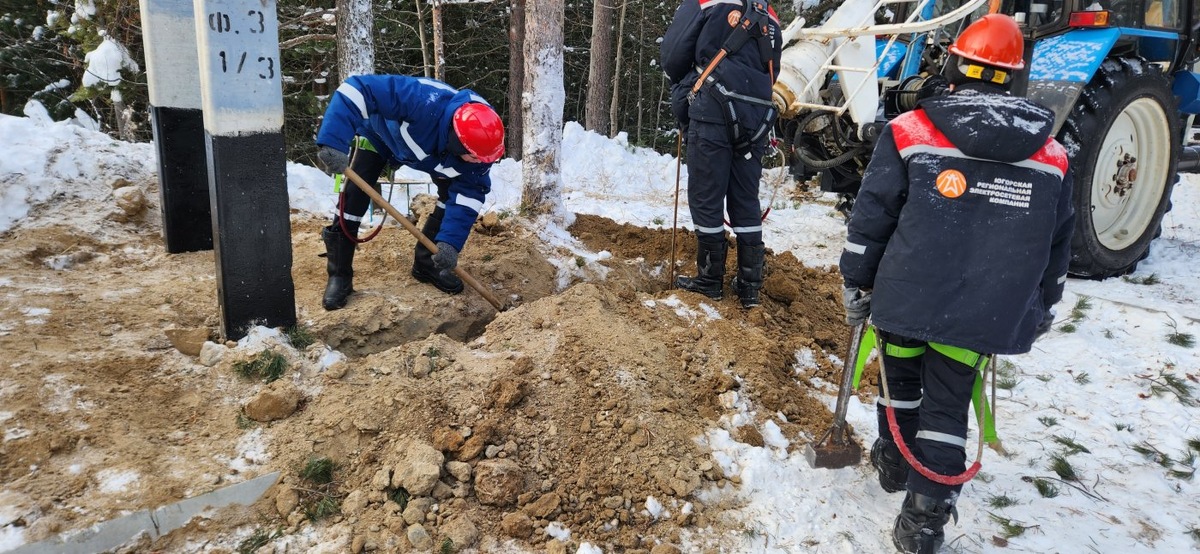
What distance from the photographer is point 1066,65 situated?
4590 mm

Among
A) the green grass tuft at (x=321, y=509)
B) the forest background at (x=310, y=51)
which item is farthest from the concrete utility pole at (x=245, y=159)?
the forest background at (x=310, y=51)

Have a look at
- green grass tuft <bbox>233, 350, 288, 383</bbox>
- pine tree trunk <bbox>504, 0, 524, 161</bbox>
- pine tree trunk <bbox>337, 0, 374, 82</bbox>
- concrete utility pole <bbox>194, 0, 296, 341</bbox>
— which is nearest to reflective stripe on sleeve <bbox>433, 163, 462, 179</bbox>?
concrete utility pole <bbox>194, 0, 296, 341</bbox>

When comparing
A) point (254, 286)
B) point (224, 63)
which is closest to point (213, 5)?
point (224, 63)

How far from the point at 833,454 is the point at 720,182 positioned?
1957 mm

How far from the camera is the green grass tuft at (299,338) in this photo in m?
3.37

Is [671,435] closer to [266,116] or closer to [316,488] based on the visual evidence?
[316,488]

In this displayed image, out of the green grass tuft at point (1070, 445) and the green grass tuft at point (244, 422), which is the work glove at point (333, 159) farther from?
the green grass tuft at point (1070, 445)

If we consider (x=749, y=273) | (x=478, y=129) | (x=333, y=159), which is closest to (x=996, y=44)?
(x=749, y=273)

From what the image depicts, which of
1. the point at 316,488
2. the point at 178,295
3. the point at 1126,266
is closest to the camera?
the point at 316,488

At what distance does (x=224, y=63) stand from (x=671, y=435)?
8.71 ft

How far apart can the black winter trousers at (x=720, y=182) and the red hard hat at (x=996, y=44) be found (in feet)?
6.18

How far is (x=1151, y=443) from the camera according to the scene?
3270 millimetres

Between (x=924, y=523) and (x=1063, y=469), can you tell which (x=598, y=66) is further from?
(x=924, y=523)

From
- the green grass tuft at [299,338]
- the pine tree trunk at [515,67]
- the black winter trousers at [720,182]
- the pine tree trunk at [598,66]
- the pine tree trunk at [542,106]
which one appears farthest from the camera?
the pine tree trunk at [598,66]
